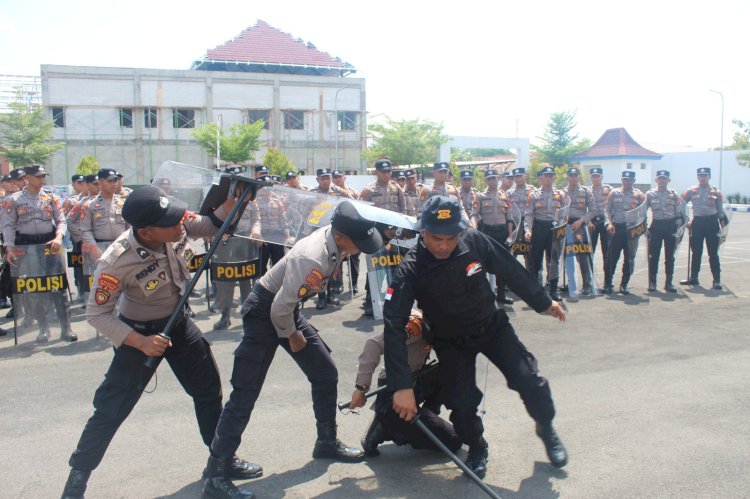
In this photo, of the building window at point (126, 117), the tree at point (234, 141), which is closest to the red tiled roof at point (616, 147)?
the tree at point (234, 141)

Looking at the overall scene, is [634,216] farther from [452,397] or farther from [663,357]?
[452,397]

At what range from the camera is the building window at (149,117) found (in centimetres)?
4328

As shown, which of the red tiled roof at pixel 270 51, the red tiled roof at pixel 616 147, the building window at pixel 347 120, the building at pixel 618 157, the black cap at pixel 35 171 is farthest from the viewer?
the red tiled roof at pixel 616 147

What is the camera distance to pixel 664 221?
1020 centimetres

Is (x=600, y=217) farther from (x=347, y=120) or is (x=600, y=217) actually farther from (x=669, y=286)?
(x=347, y=120)

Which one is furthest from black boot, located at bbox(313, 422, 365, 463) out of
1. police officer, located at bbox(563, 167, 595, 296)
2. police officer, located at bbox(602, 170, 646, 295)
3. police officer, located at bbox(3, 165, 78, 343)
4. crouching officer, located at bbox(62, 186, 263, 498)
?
police officer, located at bbox(602, 170, 646, 295)

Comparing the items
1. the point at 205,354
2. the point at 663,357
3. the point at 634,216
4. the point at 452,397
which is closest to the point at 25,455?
the point at 205,354

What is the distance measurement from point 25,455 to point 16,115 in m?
39.5

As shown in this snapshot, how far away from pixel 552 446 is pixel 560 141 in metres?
56.4

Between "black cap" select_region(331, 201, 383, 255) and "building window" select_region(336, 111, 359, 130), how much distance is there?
45.9 m

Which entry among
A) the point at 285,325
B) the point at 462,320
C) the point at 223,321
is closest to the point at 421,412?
the point at 462,320

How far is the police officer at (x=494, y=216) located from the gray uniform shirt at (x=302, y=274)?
5.95m

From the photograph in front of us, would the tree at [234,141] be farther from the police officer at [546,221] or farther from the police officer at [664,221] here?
the police officer at [664,221]

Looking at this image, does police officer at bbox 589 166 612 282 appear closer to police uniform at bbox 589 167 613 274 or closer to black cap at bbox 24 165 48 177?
police uniform at bbox 589 167 613 274
